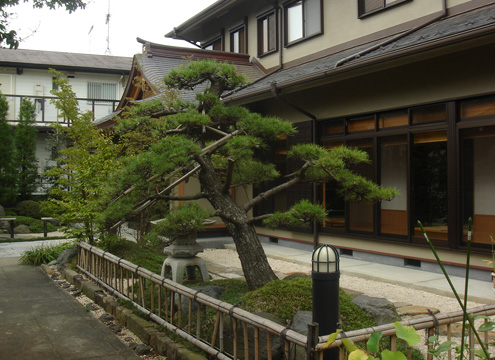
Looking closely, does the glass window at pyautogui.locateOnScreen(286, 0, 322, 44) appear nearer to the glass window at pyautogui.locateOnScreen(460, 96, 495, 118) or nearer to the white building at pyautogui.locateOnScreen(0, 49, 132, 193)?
the glass window at pyautogui.locateOnScreen(460, 96, 495, 118)

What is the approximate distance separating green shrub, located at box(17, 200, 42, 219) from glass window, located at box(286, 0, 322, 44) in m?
12.7

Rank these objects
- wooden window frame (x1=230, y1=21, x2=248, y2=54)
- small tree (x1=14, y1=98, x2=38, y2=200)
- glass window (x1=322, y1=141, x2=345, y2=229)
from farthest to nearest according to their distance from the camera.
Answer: small tree (x1=14, y1=98, x2=38, y2=200) → wooden window frame (x1=230, y1=21, x2=248, y2=54) → glass window (x1=322, y1=141, x2=345, y2=229)

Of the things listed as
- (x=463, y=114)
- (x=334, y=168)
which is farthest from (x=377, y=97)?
(x=334, y=168)

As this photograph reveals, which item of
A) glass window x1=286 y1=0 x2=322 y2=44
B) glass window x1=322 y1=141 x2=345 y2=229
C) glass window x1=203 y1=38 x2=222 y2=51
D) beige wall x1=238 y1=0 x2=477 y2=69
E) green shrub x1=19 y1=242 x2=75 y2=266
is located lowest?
green shrub x1=19 y1=242 x2=75 y2=266

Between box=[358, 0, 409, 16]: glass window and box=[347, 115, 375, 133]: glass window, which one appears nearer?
box=[347, 115, 375, 133]: glass window

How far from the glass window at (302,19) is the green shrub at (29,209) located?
12688 millimetres

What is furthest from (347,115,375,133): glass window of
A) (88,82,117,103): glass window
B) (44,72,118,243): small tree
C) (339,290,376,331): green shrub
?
(88,82,117,103): glass window

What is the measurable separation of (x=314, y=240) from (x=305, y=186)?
1.19 meters

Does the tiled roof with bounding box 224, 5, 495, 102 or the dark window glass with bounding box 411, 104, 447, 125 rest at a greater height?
the tiled roof with bounding box 224, 5, 495, 102

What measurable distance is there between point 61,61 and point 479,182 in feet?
75.1

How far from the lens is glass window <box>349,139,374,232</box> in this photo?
938 centimetres

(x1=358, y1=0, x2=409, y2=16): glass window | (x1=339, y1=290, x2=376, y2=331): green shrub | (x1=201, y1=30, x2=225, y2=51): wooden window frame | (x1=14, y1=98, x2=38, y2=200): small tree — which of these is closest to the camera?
(x1=339, y1=290, x2=376, y2=331): green shrub

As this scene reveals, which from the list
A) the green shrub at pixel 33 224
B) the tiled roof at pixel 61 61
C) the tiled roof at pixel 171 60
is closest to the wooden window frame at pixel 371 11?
the tiled roof at pixel 171 60

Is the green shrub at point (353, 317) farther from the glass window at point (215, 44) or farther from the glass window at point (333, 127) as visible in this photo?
the glass window at point (215, 44)
